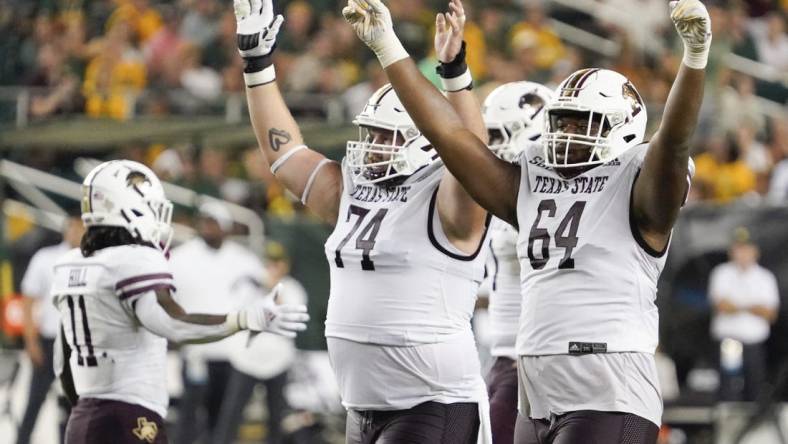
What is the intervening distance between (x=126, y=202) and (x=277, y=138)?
2.40ft

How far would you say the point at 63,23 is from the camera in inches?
595

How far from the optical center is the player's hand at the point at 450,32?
4.85m

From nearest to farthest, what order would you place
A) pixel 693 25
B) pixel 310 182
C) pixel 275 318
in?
pixel 693 25 → pixel 275 318 → pixel 310 182

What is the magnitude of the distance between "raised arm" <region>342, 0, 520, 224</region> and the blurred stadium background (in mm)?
4943

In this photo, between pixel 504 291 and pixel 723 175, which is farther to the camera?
pixel 723 175

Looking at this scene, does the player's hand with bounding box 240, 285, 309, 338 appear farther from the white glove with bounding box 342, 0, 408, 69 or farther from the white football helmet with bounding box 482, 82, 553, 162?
the white football helmet with bounding box 482, 82, 553, 162

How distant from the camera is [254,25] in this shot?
5.68m

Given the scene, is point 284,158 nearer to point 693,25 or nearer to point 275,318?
point 275,318

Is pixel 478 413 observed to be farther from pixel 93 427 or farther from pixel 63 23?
pixel 63 23

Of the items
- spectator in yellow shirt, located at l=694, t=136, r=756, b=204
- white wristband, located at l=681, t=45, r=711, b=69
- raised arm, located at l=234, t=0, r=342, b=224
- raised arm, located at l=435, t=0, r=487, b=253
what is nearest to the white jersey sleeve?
raised arm, located at l=234, t=0, r=342, b=224

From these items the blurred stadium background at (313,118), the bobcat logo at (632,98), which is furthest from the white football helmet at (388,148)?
the blurred stadium background at (313,118)

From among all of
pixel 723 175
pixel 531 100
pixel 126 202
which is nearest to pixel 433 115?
pixel 126 202

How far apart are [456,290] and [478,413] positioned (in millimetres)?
458

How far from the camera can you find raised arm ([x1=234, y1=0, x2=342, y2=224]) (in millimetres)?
5574
